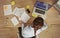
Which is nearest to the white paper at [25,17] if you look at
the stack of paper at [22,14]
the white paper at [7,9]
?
the stack of paper at [22,14]

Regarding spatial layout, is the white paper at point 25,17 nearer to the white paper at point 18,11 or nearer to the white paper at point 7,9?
the white paper at point 18,11

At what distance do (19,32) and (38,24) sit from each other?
30 centimetres

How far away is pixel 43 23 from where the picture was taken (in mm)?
2539

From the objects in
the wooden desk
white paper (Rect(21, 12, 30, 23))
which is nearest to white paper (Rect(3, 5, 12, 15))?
the wooden desk

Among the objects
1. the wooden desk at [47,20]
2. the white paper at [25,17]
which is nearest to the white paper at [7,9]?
the wooden desk at [47,20]

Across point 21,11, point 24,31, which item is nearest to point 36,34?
point 24,31

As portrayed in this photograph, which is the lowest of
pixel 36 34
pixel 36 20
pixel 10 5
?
pixel 36 34

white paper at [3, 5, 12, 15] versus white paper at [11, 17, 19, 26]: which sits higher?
white paper at [3, 5, 12, 15]

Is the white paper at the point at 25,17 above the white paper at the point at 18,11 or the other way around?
the other way around

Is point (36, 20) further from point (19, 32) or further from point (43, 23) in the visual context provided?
point (19, 32)

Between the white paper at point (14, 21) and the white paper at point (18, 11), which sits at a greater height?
the white paper at point (18, 11)

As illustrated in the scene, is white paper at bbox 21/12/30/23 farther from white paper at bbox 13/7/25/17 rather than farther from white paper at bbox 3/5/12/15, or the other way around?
white paper at bbox 3/5/12/15

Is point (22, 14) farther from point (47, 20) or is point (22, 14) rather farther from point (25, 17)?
point (47, 20)

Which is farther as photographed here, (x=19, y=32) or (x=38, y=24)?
(x=19, y=32)
